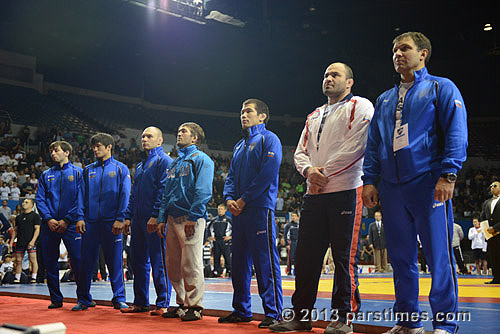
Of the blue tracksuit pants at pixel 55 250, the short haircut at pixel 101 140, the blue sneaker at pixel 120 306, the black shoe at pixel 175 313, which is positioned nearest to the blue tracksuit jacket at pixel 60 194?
the blue tracksuit pants at pixel 55 250

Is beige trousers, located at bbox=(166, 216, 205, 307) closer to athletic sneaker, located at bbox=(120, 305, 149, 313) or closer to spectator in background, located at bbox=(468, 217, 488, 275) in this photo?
athletic sneaker, located at bbox=(120, 305, 149, 313)

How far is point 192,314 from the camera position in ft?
15.3

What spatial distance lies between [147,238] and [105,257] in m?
0.74

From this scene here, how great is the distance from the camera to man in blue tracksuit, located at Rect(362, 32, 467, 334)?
117 inches

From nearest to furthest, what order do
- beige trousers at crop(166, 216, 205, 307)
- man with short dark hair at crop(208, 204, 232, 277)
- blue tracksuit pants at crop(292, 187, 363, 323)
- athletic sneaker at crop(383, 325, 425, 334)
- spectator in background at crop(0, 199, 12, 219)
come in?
athletic sneaker at crop(383, 325, 425, 334) → blue tracksuit pants at crop(292, 187, 363, 323) → beige trousers at crop(166, 216, 205, 307) → spectator in background at crop(0, 199, 12, 219) → man with short dark hair at crop(208, 204, 232, 277)

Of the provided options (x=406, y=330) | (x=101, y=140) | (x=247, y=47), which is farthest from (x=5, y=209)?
(x=247, y=47)

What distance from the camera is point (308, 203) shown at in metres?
3.87

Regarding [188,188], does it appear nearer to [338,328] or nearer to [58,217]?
[58,217]

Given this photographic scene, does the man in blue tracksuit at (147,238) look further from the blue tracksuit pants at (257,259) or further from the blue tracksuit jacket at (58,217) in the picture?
the blue tracksuit pants at (257,259)

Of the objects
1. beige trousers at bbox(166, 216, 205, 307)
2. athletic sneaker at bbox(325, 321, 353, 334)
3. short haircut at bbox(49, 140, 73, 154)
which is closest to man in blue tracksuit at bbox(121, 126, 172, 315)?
beige trousers at bbox(166, 216, 205, 307)

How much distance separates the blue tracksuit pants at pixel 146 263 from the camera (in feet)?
17.7

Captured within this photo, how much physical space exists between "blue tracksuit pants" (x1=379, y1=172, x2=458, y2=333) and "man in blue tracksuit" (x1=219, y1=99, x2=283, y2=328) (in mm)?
1432

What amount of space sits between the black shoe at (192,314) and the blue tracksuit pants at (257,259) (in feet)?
1.28

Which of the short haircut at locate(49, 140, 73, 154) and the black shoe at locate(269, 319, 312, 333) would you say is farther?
the short haircut at locate(49, 140, 73, 154)
